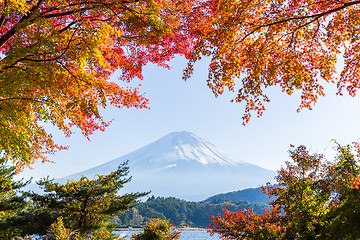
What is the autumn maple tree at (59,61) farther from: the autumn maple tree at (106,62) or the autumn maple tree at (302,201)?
the autumn maple tree at (302,201)

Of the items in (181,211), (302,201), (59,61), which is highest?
(59,61)

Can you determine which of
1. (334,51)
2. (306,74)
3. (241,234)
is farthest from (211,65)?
(241,234)

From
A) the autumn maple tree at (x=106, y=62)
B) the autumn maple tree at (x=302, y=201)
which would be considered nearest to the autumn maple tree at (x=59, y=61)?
the autumn maple tree at (x=106, y=62)

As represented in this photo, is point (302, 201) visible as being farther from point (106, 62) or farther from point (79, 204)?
point (79, 204)

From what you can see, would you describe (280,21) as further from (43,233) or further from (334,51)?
(43,233)

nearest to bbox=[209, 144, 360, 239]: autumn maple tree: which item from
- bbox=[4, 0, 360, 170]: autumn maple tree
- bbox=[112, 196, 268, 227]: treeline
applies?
bbox=[4, 0, 360, 170]: autumn maple tree

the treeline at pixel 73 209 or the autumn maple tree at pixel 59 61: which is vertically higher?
the autumn maple tree at pixel 59 61

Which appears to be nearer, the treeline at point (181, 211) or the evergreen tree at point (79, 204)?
the evergreen tree at point (79, 204)

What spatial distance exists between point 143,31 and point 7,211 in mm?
12915

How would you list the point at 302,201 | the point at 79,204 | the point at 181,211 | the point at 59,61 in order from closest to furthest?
the point at 59,61 → the point at 302,201 → the point at 79,204 → the point at 181,211

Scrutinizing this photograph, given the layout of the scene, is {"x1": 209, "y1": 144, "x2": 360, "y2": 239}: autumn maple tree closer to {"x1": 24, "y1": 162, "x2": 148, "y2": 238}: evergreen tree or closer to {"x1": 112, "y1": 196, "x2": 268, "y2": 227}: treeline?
{"x1": 24, "y1": 162, "x2": 148, "y2": 238}: evergreen tree

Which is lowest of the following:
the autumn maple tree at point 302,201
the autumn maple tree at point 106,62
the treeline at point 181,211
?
the treeline at point 181,211

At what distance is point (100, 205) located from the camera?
1143 centimetres

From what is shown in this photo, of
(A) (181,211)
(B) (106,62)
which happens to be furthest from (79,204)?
(A) (181,211)
